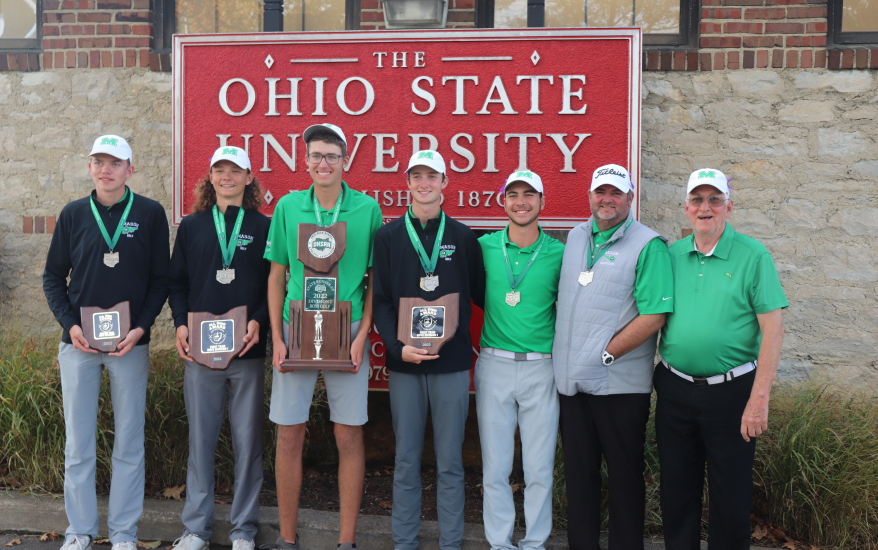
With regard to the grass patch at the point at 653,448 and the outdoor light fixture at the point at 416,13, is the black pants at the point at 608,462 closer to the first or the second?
the grass patch at the point at 653,448

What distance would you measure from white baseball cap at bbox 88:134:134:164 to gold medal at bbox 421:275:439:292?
178 cm

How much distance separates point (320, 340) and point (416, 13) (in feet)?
8.70

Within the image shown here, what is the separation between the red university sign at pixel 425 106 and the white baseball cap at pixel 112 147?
1.18 meters

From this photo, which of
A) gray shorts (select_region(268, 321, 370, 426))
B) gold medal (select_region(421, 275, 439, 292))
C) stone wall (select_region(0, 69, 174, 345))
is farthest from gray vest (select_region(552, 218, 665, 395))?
stone wall (select_region(0, 69, 174, 345))

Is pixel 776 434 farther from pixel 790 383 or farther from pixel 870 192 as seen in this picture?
pixel 870 192

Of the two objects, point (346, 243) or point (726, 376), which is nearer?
point (726, 376)

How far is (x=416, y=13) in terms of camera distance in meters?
5.07

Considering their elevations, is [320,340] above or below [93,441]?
above

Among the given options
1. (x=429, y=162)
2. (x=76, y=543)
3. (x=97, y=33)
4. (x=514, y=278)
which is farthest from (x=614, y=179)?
(x=97, y=33)

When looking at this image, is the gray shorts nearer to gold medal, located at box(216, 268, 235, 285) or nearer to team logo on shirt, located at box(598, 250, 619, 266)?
gold medal, located at box(216, 268, 235, 285)

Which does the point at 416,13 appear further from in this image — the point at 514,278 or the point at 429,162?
the point at 514,278

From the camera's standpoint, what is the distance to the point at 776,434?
4055 millimetres

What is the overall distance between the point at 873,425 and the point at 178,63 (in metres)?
5.07

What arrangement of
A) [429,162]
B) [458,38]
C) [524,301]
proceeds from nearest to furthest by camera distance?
[524,301] → [429,162] → [458,38]
